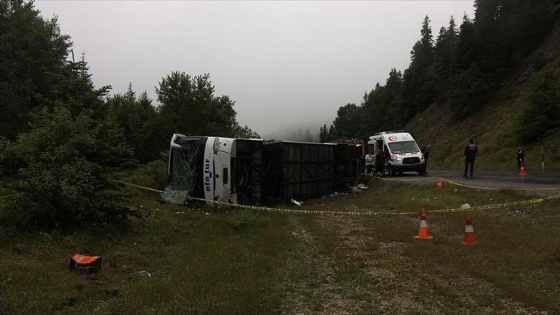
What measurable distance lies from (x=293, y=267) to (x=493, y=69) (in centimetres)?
5894

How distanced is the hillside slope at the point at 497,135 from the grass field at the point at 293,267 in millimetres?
22461

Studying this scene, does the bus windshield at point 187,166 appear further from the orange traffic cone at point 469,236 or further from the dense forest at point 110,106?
the orange traffic cone at point 469,236

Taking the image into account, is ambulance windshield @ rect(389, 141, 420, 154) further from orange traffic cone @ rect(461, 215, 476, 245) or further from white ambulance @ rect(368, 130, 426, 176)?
orange traffic cone @ rect(461, 215, 476, 245)

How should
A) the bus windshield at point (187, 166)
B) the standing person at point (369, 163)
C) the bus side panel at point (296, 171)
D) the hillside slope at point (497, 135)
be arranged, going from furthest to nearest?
1. the hillside slope at point (497, 135)
2. the standing person at point (369, 163)
3. the bus side panel at point (296, 171)
4. the bus windshield at point (187, 166)

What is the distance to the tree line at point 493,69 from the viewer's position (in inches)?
1374

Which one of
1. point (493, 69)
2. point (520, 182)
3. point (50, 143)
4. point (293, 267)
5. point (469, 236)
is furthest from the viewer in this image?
point (493, 69)

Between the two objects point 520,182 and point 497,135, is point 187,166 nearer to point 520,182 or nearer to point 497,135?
point 520,182

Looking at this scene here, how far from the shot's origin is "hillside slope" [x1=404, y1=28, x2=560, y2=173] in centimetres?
3294

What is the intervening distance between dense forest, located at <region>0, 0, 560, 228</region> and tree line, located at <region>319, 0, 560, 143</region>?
0.42ft

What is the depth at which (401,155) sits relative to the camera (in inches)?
1008

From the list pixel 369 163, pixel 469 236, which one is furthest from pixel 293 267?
pixel 369 163

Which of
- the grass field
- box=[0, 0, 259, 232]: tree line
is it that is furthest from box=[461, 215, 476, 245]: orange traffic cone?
box=[0, 0, 259, 232]: tree line

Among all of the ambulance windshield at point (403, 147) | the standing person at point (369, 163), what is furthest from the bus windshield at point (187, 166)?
the standing person at point (369, 163)

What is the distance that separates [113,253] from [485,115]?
54.1 meters
